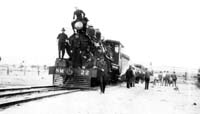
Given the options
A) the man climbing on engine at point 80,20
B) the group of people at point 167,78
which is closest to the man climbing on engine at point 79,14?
the man climbing on engine at point 80,20

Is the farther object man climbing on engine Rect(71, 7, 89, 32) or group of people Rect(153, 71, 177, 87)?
group of people Rect(153, 71, 177, 87)

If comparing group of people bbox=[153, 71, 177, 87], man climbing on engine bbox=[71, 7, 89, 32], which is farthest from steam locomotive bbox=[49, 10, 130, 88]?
group of people bbox=[153, 71, 177, 87]

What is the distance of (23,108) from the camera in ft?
22.4

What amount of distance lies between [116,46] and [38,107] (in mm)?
14743

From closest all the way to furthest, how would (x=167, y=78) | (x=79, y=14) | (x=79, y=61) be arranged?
(x=79, y=14)
(x=79, y=61)
(x=167, y=78)

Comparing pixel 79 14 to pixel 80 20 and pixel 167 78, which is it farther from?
pixel 167 78

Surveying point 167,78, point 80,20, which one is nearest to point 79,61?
point 80,20

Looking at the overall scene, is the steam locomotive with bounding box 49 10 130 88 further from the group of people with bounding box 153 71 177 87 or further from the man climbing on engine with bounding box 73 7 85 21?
the group of people with bounding box 153 71 177 87

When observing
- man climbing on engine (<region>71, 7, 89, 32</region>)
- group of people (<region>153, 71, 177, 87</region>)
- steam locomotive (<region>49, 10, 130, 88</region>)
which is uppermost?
man climbing on engine (<region>71, 7, 89, 32</region>)

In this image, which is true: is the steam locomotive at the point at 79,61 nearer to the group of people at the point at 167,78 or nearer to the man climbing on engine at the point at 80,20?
the man climbing on engine at the point at 80,20

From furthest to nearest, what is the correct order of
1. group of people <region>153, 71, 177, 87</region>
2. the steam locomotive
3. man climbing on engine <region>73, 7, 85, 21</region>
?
1. group of people <region>153, 71, 177, 87</region>
2. man climbing on engine <region>73, 7, 85, 21</region>
3. the steam locomotive

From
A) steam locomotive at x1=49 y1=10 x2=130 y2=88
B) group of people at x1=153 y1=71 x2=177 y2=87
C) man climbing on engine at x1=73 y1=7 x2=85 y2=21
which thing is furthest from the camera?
group of people at x1=153 y1=71 x2=177 y2=87

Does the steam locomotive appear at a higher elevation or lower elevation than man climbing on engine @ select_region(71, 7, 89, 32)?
lower

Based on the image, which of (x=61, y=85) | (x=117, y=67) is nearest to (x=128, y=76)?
(x=117, y=67)
